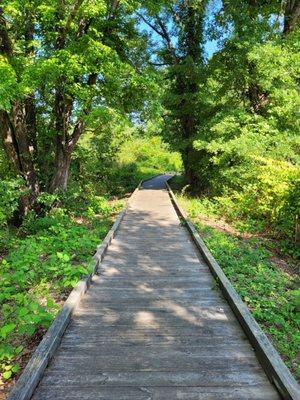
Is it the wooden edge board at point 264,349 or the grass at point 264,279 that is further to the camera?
the grass at point 264,279

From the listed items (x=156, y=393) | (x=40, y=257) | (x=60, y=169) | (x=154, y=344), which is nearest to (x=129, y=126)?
(x=60, y=169)

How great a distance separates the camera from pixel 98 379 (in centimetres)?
346

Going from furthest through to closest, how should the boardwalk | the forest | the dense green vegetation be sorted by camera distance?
the forest
the dense green vegetation
the boardwalk

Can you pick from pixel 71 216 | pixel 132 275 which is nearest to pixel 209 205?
pixel 71 216

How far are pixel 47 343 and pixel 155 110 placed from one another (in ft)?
37.4

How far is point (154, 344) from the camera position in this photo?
13.4ft

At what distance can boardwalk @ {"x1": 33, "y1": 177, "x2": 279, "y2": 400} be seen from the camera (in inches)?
131

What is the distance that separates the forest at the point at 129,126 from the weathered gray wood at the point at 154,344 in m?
0.64

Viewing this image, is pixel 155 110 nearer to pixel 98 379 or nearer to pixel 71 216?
pixel 71 216

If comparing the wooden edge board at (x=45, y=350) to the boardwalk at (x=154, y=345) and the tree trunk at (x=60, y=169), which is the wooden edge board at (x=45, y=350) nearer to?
the boardwalk at (x=154, y=345)

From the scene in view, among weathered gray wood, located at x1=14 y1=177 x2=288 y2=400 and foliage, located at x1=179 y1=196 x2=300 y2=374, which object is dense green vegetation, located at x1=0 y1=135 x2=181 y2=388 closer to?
weathered gray wood, located at x1=14 y1=177 x2=288 y2=400

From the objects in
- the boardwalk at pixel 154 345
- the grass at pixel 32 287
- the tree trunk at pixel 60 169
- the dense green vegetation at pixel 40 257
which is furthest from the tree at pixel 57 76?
the boardwalk at pixel 154 345

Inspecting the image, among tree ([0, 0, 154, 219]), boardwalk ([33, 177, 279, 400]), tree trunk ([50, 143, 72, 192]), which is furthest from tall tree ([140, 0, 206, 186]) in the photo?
boardwalk ([33, 177, 279, 400])

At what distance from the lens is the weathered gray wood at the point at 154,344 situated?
334 cm
